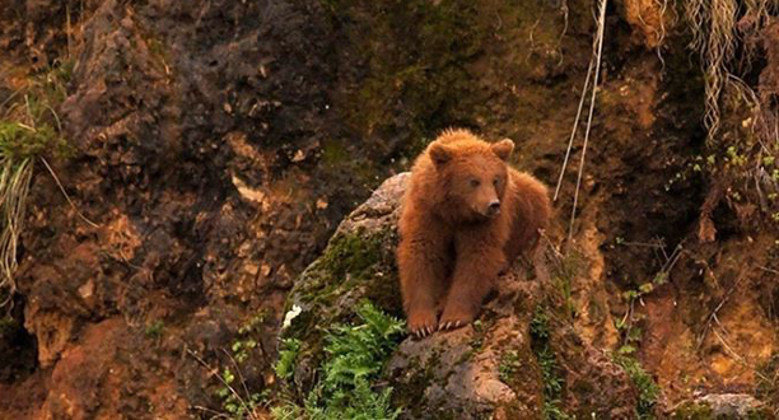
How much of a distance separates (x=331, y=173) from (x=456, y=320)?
10.9ft

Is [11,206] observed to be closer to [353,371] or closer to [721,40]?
[353,371]

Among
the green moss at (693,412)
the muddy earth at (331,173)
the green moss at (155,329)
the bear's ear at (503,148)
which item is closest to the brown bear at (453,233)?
the bear's ear at (503,148)

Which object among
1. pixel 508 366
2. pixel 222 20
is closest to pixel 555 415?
pixel 508 366

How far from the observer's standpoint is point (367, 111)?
10859mm

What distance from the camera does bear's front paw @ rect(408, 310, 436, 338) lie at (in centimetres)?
770

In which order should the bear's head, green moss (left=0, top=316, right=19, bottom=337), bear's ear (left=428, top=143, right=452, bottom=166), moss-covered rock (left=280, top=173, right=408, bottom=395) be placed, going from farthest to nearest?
green moss (left=0, top=316, right=19, bottom=337)
moss-covered rock (left=280, top=173, right=408, bottom=395)
bear's ear (left=428, top=143, right=452, bottom=166)
the bear's head

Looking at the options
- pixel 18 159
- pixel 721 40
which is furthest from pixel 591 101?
pixel 18 159

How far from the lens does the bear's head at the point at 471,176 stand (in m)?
7.73

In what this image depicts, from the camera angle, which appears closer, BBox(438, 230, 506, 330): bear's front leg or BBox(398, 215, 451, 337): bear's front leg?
BBox(438, 230, 506, 330): bear's front leg

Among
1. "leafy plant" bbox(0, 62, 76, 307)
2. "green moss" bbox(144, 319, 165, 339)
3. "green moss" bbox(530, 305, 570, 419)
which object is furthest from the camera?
"leafy plant" bbox(0, 62, 76, 307)

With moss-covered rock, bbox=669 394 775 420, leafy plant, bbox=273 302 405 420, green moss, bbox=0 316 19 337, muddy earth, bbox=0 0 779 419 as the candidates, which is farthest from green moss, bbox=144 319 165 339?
moss-covered rock, bbox=669 394 775 420

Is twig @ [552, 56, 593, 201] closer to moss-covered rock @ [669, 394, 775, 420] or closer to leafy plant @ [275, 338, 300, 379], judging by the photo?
moss-covered rock @ [669, 394, 775, 420]

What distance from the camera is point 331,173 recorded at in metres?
10.8

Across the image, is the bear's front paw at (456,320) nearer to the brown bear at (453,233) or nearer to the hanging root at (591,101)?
the brown bear at (453,233)
